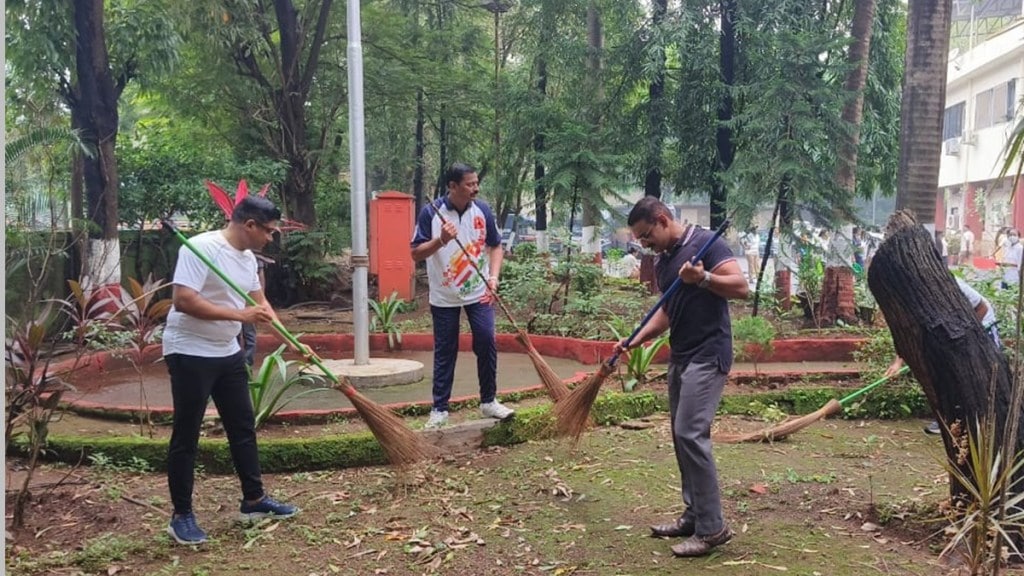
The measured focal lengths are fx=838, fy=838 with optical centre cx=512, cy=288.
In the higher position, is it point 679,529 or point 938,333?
point 938,333

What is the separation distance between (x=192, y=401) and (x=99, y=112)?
766cm

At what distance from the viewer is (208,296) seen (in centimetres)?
389

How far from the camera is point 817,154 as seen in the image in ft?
32.9

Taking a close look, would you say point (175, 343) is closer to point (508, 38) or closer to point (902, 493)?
point (902, 493)

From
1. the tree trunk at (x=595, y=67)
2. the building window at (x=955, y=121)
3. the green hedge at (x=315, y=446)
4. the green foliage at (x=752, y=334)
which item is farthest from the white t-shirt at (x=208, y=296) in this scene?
the building window at (x=955, y=121)

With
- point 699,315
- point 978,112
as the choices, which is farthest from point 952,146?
point 699,315

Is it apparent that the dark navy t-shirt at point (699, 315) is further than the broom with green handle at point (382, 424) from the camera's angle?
No

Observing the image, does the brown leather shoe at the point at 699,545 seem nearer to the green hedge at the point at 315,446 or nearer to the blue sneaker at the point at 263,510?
Answer: the green hedge at the point at 315,446

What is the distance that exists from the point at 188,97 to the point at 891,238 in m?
12.9

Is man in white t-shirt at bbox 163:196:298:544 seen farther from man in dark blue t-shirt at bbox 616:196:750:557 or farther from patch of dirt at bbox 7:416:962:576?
man in dark blue t-shirt at bbox 616:196:750:557

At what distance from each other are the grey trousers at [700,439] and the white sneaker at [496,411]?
6.16ft

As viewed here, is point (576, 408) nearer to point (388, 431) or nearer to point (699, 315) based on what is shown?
point (388, 431)

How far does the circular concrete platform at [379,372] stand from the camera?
7.03 metres

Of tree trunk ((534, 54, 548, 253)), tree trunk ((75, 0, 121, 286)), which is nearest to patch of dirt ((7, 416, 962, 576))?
tree trunk ((75, 0, 121, 286))
